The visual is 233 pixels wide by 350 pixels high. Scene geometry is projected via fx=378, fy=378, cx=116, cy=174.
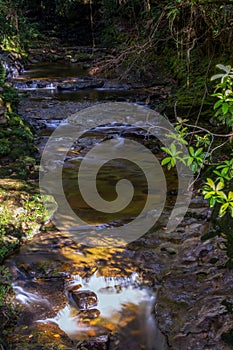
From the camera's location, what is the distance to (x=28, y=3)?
25844 mm

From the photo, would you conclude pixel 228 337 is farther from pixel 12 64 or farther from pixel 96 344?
pixel 12 64

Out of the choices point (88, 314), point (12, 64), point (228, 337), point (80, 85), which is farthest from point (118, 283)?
point (12, 64)

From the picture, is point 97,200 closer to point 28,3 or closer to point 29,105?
point 29,105

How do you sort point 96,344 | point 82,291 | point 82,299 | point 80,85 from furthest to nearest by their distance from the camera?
point 80,85 < point 82,291 < point 82,299 < point 96,344

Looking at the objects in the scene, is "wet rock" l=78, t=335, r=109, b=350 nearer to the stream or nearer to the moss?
the stream

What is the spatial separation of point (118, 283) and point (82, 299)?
0.45 metres

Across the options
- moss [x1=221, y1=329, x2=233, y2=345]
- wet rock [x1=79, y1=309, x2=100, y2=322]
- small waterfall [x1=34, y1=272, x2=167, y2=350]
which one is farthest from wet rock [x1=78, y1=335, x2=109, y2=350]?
moss [x1=221, y1=329, x2=233, y2=345]

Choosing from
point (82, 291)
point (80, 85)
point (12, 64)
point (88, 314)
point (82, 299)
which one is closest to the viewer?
point (88, 314)

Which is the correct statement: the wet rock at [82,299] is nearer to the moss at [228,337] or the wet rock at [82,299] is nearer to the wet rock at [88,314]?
the wet rock at [88,314]

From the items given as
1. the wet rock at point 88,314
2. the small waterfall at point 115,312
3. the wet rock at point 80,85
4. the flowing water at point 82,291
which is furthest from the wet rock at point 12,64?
the wet rock at point 88,314

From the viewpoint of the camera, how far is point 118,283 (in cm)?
398

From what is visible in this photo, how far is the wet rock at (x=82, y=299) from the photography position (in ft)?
12.1

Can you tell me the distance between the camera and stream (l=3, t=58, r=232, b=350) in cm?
329

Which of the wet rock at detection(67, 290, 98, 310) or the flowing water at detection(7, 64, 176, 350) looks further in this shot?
the wet rock at detection(67, 290, 98, 310)
